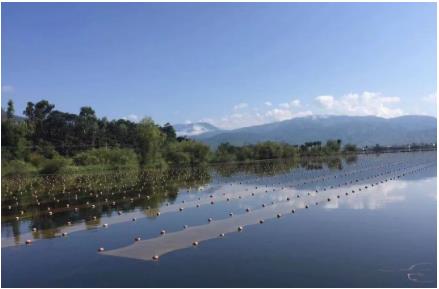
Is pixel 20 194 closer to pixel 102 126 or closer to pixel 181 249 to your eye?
pixel 181 249

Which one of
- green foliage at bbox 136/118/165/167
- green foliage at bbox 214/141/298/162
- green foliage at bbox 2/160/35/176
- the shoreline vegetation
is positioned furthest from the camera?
green foliage at bbox 214/141/298/162

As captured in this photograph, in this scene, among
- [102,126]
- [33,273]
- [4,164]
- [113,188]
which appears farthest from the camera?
[102,126]

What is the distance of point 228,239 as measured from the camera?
17031 mm

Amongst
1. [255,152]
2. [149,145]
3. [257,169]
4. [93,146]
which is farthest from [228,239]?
[255,152]

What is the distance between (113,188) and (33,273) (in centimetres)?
2398

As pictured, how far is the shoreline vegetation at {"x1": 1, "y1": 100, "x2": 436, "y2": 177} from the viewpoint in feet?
200

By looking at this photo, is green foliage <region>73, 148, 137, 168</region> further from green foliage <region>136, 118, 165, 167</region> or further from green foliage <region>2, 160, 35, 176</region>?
green foliage <region>2, 160, 35, 176</region>

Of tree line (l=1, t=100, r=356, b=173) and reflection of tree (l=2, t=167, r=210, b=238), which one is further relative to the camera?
tree line (l=1, t=100, r=356, b=173)

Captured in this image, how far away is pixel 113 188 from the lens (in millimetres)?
37312

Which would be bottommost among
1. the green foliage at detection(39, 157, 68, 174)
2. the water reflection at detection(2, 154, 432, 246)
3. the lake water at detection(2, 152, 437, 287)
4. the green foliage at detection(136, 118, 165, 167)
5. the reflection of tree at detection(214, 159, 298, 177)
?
the lake water at detection(2, 152, 437, 287)

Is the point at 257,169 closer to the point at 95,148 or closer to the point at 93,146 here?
the point at 95,148

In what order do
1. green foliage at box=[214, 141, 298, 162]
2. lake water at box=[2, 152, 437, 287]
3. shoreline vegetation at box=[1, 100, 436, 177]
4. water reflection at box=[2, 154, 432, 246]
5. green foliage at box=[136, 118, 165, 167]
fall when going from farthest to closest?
green foliage at box=[214, 141, 298, 162] < green foliage at box=[136, 118, 165, 167] < shoreline vegetation at box=[1, 100, 436, 177] < water reflection at box=[2, 154, 432, 246] < lake water at box=[2, 152, 437, 287]

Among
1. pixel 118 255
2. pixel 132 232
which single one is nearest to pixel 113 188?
pixel 132 232

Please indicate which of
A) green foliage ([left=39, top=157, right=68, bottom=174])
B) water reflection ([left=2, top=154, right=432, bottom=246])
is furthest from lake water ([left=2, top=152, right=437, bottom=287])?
green foliage ([left=39, top=157, right=68, bottom=174])
